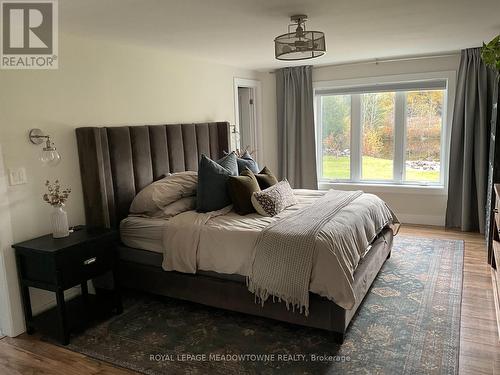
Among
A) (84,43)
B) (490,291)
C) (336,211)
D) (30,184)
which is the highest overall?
(84,43)

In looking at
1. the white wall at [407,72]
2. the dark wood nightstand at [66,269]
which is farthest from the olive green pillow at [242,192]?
the white wall at [407,72]

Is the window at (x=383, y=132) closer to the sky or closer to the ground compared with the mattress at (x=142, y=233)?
closer to the sky

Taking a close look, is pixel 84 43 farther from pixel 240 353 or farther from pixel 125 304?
pixel 240 353

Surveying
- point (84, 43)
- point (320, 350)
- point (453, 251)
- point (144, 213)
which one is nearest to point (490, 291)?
point (453, 251)

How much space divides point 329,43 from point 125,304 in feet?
10.4

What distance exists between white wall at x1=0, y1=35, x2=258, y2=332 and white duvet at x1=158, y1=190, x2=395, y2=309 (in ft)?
3.14

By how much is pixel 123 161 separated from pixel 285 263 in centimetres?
181

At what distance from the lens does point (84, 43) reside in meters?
3.29

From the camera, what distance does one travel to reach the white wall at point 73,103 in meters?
2.83

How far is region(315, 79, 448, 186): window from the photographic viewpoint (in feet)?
17.3

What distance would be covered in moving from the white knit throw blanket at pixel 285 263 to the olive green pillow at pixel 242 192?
502mm

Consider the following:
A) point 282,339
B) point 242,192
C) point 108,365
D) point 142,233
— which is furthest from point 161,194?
point 282,339

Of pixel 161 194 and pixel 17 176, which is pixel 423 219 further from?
pixel 17 176

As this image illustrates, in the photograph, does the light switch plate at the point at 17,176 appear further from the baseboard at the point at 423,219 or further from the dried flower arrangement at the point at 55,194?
the baseboard at the point at 423,219
